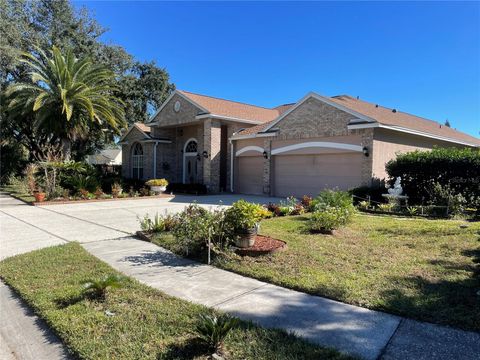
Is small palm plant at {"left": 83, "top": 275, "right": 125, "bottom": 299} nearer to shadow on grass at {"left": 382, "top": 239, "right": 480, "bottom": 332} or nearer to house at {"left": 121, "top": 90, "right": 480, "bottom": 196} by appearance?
shadow on grass at {"left": 382, "top": 239, "right": 480, "bottom": 332}

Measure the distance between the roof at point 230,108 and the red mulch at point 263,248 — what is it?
14.9m

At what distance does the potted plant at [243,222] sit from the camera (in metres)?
6.23

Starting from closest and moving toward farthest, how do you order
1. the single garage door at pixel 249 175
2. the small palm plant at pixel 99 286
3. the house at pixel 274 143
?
the small palm plant at pixel 99 286, the house at pixel 274 143, the single garage door at pixel 249 175

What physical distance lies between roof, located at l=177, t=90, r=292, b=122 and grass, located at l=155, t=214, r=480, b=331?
47.0 ft

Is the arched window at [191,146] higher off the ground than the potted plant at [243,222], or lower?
higher

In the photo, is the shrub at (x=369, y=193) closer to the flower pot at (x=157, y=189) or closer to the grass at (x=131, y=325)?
the grass at (x=131, y=325)

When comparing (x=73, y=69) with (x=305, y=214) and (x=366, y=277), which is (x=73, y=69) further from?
(x=366, y=277)

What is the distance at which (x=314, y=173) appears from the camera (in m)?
16.8

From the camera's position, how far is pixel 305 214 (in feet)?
35.6

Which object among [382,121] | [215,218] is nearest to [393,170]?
[382,121]

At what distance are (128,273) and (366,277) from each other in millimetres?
3605

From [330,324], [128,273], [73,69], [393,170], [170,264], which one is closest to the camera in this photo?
[330,324]

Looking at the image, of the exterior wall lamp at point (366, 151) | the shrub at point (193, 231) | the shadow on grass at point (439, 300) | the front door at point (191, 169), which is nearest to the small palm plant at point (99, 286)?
the shrub at point (193, 231)

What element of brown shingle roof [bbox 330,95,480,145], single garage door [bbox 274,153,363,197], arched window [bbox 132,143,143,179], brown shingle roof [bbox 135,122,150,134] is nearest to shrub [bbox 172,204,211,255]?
single garage door [bbox 274,153,363,197]
